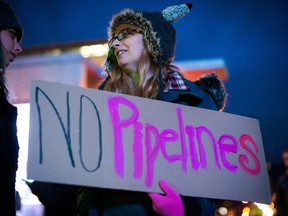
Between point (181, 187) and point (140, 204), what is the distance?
0.17m

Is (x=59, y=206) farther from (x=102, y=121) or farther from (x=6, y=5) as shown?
(x=6, y=5)

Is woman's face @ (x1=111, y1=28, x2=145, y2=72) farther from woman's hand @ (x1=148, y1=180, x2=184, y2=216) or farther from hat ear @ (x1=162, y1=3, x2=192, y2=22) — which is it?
woman's hand @ (x1=148, y1=180, x2=184, y2=216)

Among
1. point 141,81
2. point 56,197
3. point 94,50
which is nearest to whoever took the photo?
point 56,197

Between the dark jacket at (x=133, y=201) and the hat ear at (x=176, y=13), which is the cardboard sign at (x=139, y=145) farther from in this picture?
the hat ear at (x=176, y=13)

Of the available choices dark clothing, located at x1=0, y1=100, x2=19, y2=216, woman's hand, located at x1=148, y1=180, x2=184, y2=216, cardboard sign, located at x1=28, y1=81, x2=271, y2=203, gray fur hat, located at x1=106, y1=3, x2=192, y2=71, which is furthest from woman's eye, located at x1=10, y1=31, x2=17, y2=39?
woman's hand, located at x1=148, y1=180, x2=184, y2=216

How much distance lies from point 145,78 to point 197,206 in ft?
2.11

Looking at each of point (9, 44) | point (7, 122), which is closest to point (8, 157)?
point (7, 122)

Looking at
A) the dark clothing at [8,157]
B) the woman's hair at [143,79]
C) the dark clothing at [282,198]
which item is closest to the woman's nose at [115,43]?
the woman's hair at [143,79]

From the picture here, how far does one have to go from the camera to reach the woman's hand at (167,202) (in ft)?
4.53

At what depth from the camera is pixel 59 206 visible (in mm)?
1645

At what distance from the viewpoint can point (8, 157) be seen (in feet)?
4.69

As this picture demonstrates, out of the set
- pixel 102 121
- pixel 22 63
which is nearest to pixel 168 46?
pixel 102 121

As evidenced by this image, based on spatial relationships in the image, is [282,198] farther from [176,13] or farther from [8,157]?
[8,157]

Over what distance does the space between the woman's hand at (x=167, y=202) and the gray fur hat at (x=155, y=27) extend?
717 mm
